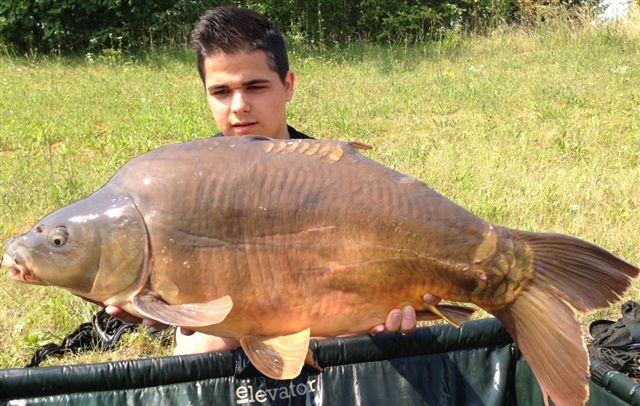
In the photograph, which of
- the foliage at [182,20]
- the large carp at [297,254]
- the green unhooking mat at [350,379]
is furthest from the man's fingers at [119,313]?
the foliage at [182,20]

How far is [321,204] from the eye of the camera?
1.10 meters

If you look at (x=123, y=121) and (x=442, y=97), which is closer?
(x=123, y=121)

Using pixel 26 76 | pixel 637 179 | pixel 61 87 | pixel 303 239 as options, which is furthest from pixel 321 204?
pixel 26 76

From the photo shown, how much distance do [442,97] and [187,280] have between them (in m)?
4.49

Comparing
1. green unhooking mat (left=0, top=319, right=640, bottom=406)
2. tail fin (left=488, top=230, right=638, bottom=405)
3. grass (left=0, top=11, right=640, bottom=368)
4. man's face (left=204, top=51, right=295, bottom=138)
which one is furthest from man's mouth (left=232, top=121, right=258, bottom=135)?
tail fin (left=488, top=230, right=638, bottom=405)

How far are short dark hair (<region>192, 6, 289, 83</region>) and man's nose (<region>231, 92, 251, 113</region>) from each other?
→ 0.12m

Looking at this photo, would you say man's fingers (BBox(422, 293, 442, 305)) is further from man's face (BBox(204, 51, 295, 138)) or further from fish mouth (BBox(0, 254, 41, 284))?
man's face (BBox(204, 51, 295, 138))

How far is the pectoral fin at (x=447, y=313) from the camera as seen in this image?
46.1 inches

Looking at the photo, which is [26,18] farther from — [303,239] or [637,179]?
[303,239]

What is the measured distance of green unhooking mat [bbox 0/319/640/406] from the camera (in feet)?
5.15

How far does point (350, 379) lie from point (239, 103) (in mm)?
759

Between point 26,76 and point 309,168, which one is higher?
point 309,168

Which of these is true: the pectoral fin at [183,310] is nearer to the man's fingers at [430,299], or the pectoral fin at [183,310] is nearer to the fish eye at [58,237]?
the fish eye at [58,237]

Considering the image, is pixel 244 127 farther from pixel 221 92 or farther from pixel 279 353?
pixel 279 353
